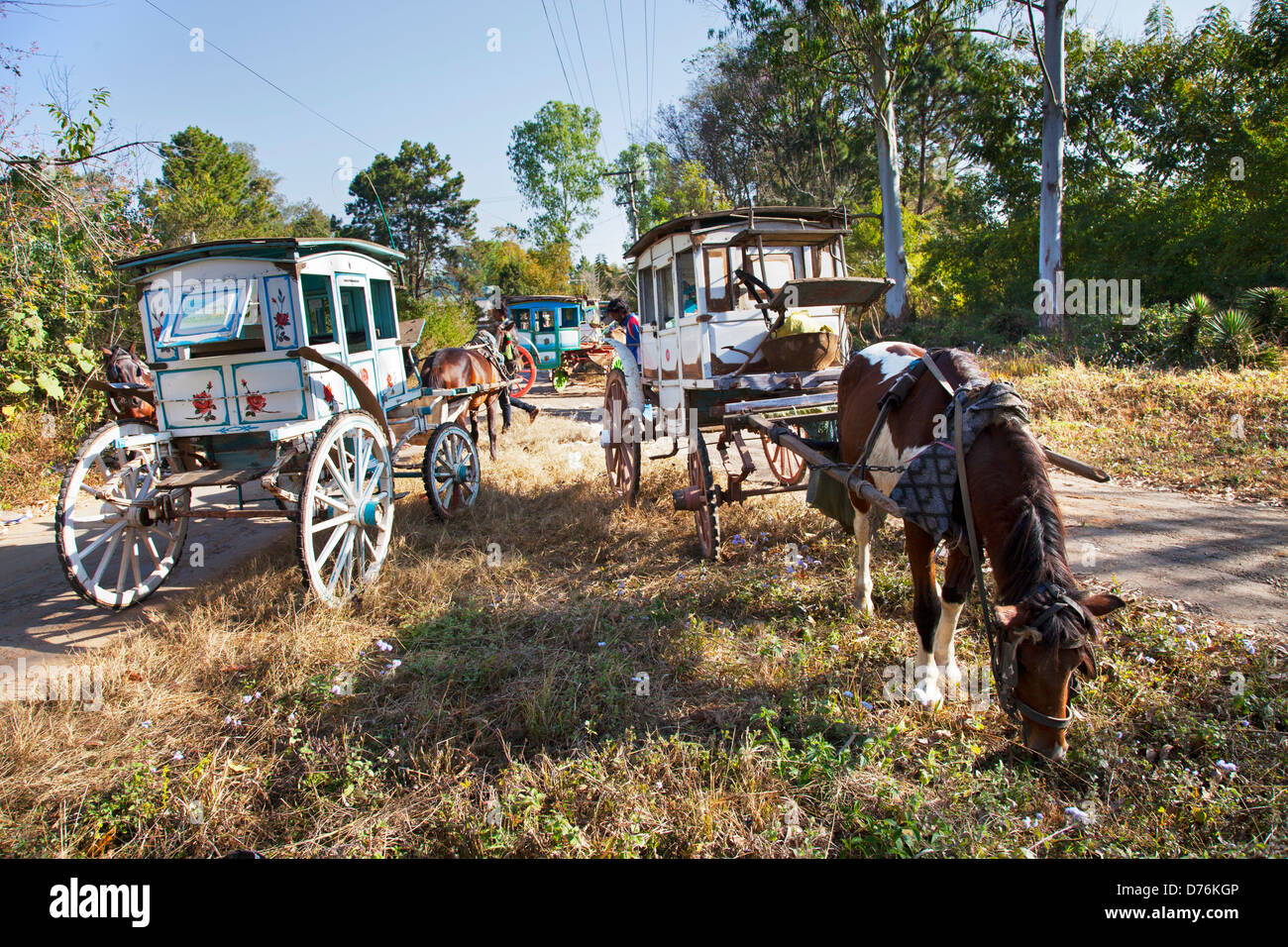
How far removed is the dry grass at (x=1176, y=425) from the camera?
22.1ft

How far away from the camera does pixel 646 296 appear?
24.5ft

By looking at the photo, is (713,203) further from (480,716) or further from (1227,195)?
(480,716)

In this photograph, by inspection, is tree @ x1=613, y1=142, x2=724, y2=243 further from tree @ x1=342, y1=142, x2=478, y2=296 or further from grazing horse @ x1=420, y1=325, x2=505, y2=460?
grazing horse @ x1=420, y1=325, x2=505, y2=460

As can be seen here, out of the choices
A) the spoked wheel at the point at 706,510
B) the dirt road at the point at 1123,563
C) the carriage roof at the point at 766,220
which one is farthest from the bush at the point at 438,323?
the spoked wheel at the point at 706,510

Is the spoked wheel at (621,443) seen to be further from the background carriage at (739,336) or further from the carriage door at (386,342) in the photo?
the carriage door at (386,342)

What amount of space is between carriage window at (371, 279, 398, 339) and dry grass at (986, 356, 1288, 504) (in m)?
7.54

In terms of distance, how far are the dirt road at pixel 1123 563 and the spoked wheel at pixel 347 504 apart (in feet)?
5.14

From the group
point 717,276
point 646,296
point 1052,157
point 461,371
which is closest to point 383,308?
point 461,371

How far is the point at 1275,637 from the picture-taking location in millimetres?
3596

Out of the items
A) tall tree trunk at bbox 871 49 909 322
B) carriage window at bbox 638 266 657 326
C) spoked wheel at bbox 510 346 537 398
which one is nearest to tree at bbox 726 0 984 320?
tall tree trunk at bbox 871 49 909 322

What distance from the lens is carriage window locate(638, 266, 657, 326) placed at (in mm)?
7221

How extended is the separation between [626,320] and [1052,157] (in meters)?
10.7
